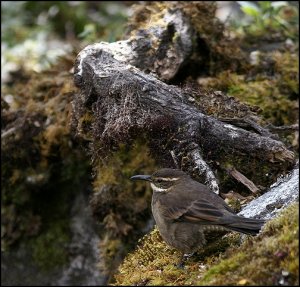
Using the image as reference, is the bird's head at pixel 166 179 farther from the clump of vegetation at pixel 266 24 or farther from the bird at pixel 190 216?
the clump of vegetation at pixel 266 24

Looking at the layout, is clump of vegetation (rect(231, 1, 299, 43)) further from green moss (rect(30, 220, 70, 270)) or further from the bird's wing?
the bird's wing

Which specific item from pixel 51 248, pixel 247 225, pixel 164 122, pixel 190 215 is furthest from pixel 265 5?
pixel 247 225

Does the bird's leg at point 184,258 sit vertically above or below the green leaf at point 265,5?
below

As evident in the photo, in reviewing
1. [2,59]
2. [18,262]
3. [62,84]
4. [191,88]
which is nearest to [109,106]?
[191,88]

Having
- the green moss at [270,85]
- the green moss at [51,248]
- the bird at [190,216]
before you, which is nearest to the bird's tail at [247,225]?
the bird at [190,216]

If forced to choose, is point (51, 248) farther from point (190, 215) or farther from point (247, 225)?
point (247, 225)

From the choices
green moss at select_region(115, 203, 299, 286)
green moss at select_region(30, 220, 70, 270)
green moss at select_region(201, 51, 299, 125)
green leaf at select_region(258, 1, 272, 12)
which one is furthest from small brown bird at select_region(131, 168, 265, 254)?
green leaf at select_region(258, 1, 272, 12)
